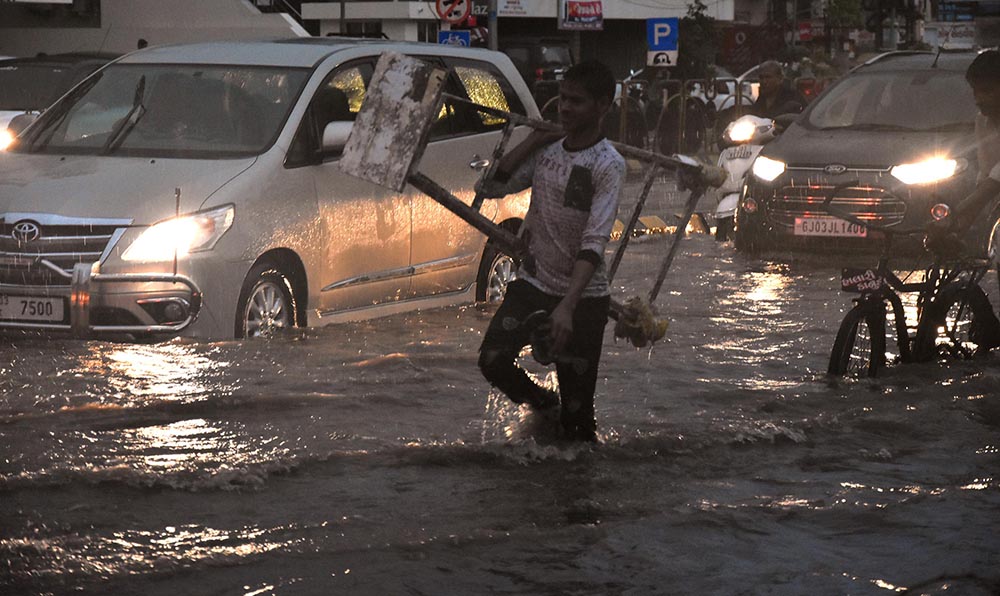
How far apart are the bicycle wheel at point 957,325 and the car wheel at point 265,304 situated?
3.41 m

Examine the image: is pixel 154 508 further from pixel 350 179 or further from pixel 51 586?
pixel 350 179

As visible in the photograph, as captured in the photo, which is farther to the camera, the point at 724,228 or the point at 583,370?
the point at 724,228

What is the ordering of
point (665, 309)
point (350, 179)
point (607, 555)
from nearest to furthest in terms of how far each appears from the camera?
point (607, 555) < point (350, 179) < point (665, 309)

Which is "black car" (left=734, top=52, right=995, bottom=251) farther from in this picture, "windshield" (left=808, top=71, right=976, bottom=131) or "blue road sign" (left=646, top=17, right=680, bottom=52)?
"blue road sign" (left=646, top=17, right=680, bottom=52)

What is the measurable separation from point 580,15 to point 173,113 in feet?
78.5

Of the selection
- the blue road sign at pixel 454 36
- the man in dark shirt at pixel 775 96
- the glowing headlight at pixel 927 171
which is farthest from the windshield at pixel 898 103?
the blue road sign at pixel 454 36

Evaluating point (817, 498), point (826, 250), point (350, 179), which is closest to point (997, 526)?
point (817, 498)

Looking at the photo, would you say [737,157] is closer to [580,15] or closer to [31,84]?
[31,84]

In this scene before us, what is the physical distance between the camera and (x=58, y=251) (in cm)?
904

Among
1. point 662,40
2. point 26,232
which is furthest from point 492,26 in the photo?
point 26,232

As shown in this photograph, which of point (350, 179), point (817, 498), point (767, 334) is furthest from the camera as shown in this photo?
point (767, 334)

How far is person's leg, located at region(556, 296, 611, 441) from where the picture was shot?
6746 mm

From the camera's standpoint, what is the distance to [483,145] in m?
11.5

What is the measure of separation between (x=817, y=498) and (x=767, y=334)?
4744mm
